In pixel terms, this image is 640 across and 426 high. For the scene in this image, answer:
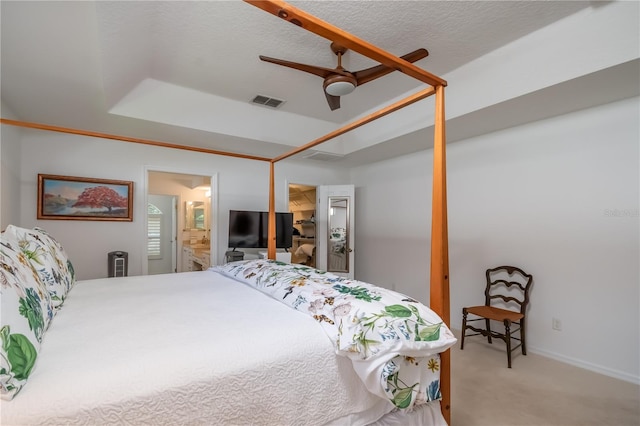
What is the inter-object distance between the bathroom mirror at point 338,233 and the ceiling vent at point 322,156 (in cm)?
67

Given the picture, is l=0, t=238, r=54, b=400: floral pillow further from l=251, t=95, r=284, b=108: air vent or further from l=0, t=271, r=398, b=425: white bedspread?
l=251, t=95, r=284, b=108: air vent

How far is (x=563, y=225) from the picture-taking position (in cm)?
289

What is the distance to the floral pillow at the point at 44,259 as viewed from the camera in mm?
1548

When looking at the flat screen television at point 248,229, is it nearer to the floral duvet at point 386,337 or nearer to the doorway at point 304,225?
the doorway at point 304,225

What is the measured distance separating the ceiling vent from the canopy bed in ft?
8.86

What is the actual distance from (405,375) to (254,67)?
2760mm

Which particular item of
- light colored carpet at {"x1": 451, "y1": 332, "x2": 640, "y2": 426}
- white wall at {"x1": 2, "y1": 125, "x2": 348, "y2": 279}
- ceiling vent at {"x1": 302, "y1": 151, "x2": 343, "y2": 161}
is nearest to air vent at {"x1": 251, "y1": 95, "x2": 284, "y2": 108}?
ceiling vent at {"x1": 302, "y1": 151, "x2": 343, "y2": 161}

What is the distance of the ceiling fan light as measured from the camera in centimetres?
226

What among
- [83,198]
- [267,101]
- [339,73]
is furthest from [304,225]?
[339,73]

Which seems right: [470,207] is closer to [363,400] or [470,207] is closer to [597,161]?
[597,161]

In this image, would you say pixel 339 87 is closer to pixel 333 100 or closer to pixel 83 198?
pixel 333 100

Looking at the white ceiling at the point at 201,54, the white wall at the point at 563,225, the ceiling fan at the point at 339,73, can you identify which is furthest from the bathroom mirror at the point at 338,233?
the ceiling fan at the point at 339,73

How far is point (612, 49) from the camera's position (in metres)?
2.06

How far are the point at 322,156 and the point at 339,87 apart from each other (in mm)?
2358
